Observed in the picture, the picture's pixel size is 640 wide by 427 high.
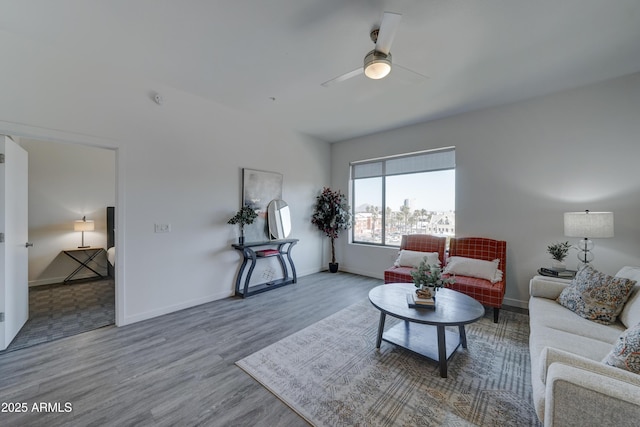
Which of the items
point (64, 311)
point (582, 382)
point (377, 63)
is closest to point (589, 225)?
point (582, 382)

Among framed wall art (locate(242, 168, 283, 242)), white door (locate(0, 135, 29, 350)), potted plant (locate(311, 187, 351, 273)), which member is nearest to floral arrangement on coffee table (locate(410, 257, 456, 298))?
framed wall art (locate(242, 168, 283, 242))

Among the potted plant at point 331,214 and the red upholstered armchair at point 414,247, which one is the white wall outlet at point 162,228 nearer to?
the potted plant at point 331,214

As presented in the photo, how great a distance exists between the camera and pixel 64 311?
327cm

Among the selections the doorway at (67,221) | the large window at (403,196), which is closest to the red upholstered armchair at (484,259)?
the large window at (403,196)

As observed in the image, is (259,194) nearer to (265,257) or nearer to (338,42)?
(265,257)

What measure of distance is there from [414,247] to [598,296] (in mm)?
2248

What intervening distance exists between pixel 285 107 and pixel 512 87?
3.04 m

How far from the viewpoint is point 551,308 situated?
2.31 meters

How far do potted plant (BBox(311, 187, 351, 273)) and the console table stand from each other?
0.91 metres

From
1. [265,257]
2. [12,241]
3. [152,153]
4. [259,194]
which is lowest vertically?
[265,257]

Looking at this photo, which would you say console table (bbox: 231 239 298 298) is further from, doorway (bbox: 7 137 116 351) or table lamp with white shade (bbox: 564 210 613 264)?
table lamp with white shade (bbox: 564 210 613 264)

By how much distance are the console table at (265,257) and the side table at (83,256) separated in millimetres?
3242

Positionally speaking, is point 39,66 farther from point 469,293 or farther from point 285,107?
point 469,293

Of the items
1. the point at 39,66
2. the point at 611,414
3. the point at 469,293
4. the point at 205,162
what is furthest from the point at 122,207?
the point at 469,293
